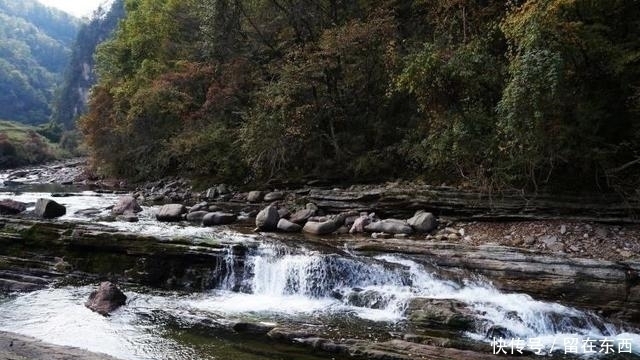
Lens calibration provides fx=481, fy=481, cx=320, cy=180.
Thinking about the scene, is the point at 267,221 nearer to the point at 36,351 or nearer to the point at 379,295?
the point at 379,295

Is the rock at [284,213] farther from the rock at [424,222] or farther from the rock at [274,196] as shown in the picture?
the rock at [424,222]

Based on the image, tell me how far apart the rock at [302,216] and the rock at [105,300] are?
6348 millimetres

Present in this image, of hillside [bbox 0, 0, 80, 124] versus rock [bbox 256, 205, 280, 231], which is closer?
rock [bbox 256, 205, 280, 231]

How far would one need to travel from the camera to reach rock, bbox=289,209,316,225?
16000mm

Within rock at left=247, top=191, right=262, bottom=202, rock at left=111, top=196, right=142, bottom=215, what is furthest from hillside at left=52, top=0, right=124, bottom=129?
rock at left=247, top=191, right=262, bottom=202

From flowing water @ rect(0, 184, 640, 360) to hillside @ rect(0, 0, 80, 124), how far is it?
134 meters

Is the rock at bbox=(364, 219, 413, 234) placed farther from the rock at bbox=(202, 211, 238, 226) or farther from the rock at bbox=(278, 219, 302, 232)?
the rock at bbox=(202, 211, 238, 226)

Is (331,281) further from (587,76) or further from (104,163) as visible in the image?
(104,163)

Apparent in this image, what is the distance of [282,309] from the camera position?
10648 mm

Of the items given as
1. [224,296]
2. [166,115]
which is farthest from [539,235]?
Answer: [166,115]

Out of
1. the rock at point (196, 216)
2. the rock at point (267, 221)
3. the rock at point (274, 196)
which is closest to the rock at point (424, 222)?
the rock at point (267, 221)

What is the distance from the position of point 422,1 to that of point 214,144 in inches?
476

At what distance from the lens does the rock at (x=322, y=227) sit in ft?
48.9

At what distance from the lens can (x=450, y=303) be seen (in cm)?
970
